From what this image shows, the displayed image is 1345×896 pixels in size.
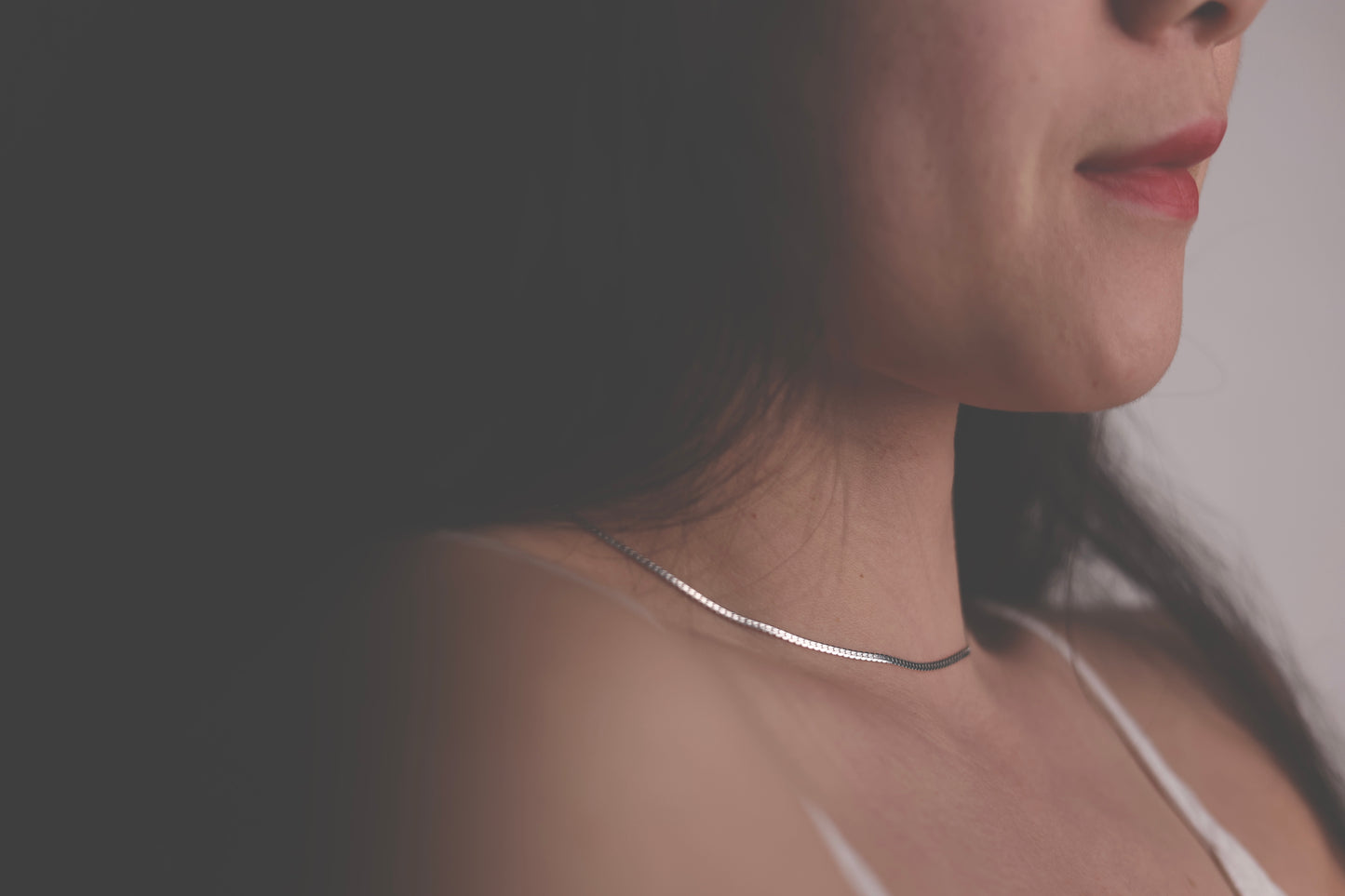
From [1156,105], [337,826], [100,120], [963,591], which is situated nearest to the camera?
[337,826]

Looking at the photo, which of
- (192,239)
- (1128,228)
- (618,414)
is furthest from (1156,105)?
(192,239)

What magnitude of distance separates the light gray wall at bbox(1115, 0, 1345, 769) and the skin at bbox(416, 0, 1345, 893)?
2.79ft

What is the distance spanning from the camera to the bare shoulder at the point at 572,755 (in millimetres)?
406

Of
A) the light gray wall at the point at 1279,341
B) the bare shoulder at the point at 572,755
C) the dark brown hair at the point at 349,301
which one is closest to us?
the bare shoulder at the point at 572,755

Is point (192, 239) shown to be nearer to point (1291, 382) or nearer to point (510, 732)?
point (510, 732)

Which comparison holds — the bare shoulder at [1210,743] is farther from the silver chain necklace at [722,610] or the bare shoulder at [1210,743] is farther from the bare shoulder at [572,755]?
the bare shoulder at [572,755]

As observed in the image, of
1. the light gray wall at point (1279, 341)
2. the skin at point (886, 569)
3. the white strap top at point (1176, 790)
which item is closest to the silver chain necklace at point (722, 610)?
the skin at point (886, 569)

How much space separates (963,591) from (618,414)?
0.48 m

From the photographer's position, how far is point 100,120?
2.15 ft

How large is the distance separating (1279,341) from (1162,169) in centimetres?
104

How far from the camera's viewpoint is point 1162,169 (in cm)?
55

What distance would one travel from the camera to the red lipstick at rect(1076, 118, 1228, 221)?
0.53m

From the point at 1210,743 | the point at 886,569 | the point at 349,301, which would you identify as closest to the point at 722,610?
the point at 886,569

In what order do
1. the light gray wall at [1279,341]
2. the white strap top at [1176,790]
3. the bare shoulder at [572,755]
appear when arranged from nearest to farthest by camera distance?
the bare shoulder at [572,755]
the white strap top at [1176,790]
the light gray wall at [1279,341]
